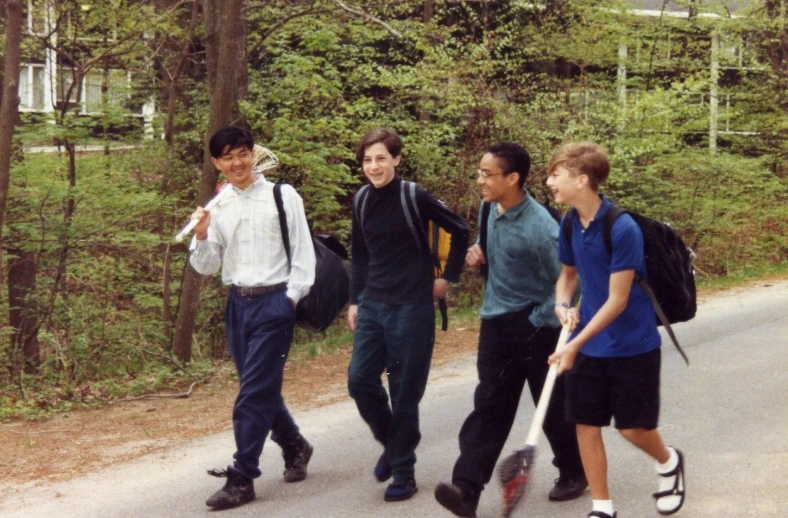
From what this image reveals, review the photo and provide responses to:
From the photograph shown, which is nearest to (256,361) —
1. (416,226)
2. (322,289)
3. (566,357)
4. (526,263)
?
(322,289)

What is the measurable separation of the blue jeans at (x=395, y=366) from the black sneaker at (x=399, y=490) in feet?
0.11

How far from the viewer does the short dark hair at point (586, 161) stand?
15.8 ft

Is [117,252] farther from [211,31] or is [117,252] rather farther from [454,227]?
[454,227]

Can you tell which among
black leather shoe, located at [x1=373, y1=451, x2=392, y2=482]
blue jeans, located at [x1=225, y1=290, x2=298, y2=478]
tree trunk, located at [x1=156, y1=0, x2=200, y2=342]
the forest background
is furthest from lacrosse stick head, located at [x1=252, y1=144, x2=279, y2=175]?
tree trunk, located at [x1=156, y1=0, x2=200, y2=342]

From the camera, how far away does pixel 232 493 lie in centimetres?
579

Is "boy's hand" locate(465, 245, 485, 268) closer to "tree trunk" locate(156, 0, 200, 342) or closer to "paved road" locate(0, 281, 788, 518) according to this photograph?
"paved road" locate(0, 281, 788, 518)

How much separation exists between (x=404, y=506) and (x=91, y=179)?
762 centimetres

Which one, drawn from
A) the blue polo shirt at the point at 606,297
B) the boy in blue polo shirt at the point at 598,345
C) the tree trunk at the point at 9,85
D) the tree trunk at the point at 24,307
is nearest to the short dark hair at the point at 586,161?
the boy in blue polo shirt at the point at 598,345

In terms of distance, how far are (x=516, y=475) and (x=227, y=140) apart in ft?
8.14

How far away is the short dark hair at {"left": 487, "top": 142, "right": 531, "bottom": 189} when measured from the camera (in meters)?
5.34

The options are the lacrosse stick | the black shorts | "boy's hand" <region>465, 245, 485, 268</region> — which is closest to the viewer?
the black shorts

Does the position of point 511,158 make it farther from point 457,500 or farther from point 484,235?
point 457,500

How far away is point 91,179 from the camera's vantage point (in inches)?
477

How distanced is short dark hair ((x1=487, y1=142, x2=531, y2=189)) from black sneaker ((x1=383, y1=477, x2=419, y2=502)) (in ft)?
5.65
